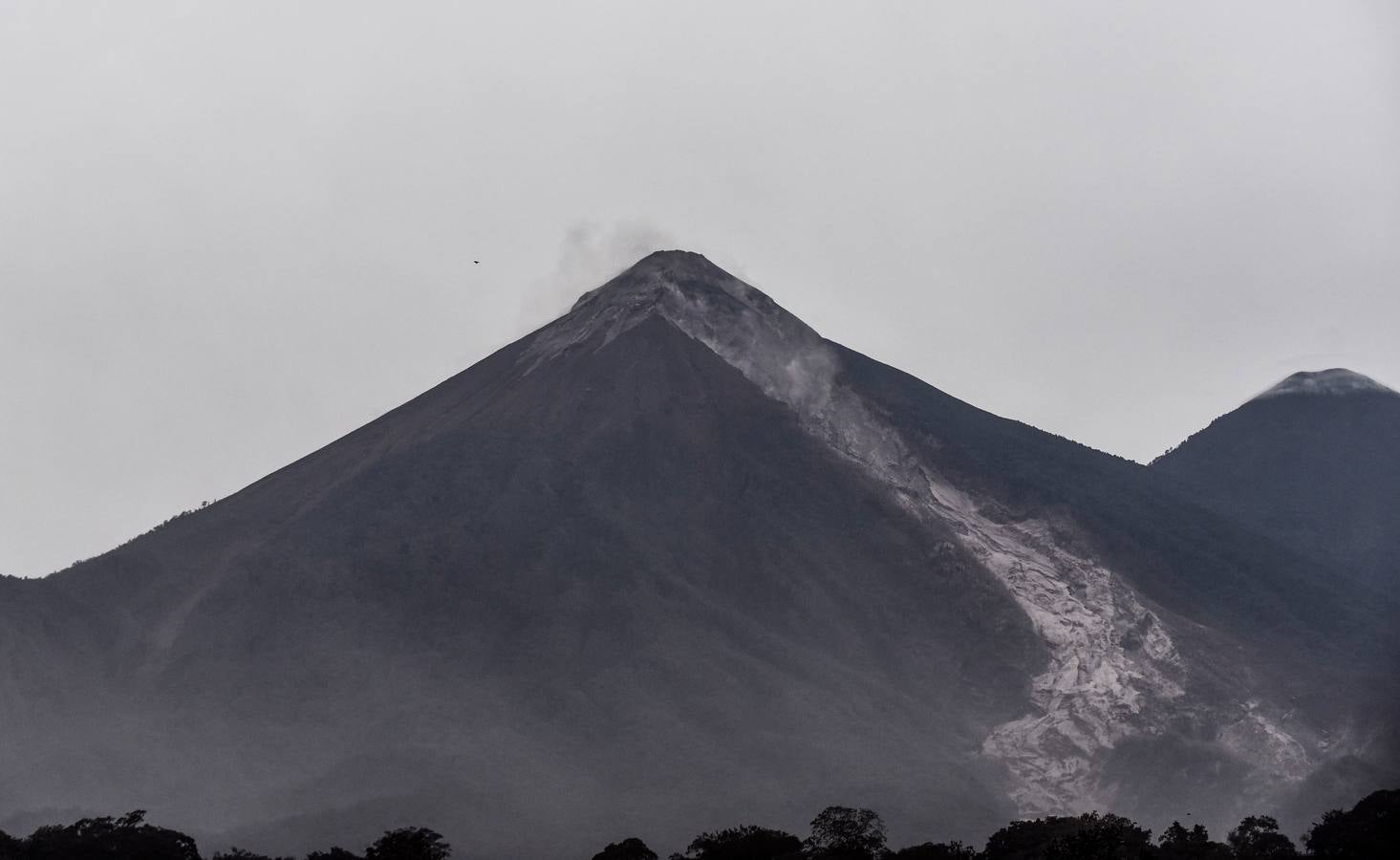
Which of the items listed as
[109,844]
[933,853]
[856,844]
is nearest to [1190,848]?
[933,853]

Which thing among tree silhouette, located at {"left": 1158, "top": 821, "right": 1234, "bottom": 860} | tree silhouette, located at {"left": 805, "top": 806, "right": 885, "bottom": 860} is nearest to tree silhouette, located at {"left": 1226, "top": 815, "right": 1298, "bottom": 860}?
tree silhouette, located at {"left": 1158, "top": 821, "right": 1234, "bottom": 860}

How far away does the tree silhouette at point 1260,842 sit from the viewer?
85938mm

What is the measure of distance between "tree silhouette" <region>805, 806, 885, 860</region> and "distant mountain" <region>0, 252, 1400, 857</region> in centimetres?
1856

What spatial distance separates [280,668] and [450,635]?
1226 centimetres

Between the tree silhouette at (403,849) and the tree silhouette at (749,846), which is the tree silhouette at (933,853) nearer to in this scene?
the tree silhouette at (749,846)

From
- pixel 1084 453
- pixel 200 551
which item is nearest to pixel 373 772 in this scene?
pixel 200 551

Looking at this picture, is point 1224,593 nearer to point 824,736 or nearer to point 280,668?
point 824,736

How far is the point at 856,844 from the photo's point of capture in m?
86.2

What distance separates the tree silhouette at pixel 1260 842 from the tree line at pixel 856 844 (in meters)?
0.18

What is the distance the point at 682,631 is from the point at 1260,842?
4856 cm

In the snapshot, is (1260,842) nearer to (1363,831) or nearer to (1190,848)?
(1363,831)

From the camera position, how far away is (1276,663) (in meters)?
140

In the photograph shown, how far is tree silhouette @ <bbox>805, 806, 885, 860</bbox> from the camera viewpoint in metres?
83.2

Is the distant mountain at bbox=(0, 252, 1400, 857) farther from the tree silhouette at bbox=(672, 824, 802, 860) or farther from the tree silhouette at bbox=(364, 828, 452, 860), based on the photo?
the tree silhouette at bbox=(364, 828, 452, 860)
